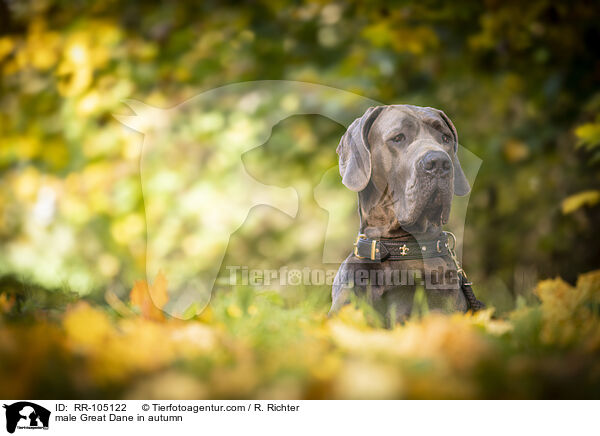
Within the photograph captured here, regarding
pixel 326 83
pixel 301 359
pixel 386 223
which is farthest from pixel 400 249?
pixel 326 83

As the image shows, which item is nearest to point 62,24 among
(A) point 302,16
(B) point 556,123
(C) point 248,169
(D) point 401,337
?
(A) point 302,16

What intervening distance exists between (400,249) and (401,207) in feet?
0.37

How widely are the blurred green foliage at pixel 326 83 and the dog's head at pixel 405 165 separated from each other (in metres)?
1.04

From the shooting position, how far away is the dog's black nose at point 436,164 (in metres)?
1.31

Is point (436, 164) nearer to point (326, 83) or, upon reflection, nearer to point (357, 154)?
point (357, 154)

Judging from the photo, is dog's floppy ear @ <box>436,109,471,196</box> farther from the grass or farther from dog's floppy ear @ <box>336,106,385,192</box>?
the grass

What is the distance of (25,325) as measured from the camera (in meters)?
1.07

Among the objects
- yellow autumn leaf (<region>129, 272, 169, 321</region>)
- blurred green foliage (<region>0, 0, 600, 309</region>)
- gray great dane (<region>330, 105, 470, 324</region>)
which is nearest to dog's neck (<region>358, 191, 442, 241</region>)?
gray great dane (<region>330, 105, 470, 324</region>)

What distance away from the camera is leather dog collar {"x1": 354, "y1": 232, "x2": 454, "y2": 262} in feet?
4.51
